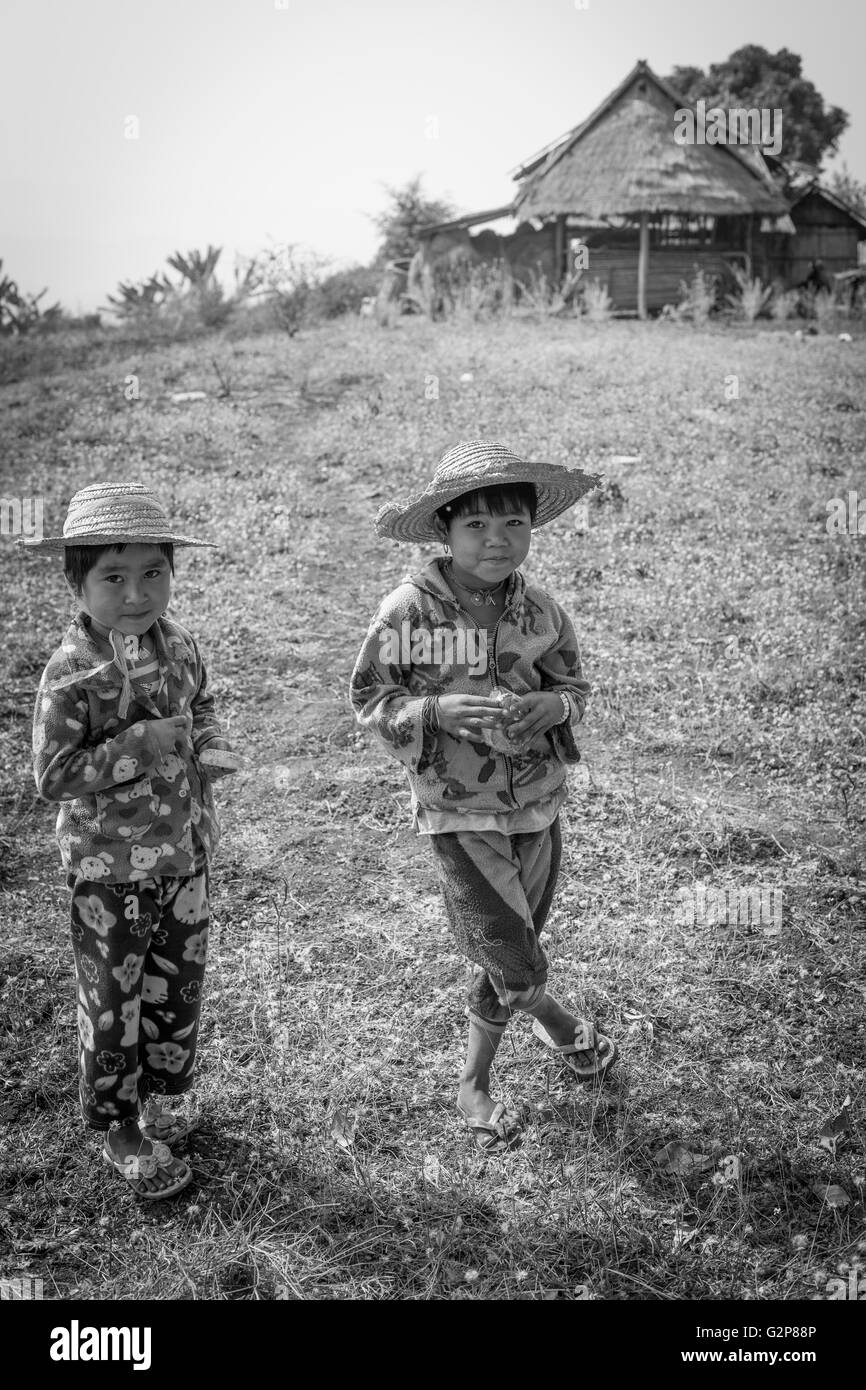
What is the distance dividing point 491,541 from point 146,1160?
2.03 metres

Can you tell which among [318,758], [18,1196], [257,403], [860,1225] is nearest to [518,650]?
[860,1225]

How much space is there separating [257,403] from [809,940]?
36.9 ft

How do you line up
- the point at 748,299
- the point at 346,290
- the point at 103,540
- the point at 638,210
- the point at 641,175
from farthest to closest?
the point at 346,290 < the point at 641,175 < the point at 638,210 < the point at 748,299 < the point at 103,540

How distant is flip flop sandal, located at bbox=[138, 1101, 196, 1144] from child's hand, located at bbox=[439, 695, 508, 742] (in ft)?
5.01

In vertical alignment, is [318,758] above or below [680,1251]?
above

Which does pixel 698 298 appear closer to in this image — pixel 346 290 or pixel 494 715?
pixel 346 290

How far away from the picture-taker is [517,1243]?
9.27 ft

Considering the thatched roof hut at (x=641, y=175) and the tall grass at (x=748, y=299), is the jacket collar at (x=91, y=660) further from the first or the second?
the thatched roof hut at (x=641, y=175)

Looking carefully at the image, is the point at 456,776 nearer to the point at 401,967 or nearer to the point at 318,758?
the point at 401,967

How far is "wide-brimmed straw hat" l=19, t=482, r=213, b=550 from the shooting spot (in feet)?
8.62

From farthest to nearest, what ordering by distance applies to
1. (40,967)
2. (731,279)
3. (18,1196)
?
(731,279) → (40,967) → (18,1196)

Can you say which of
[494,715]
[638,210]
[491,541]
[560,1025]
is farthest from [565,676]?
[638,210]

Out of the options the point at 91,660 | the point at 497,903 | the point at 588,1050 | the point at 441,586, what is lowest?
the point at 588,1050

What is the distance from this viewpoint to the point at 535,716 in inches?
112
